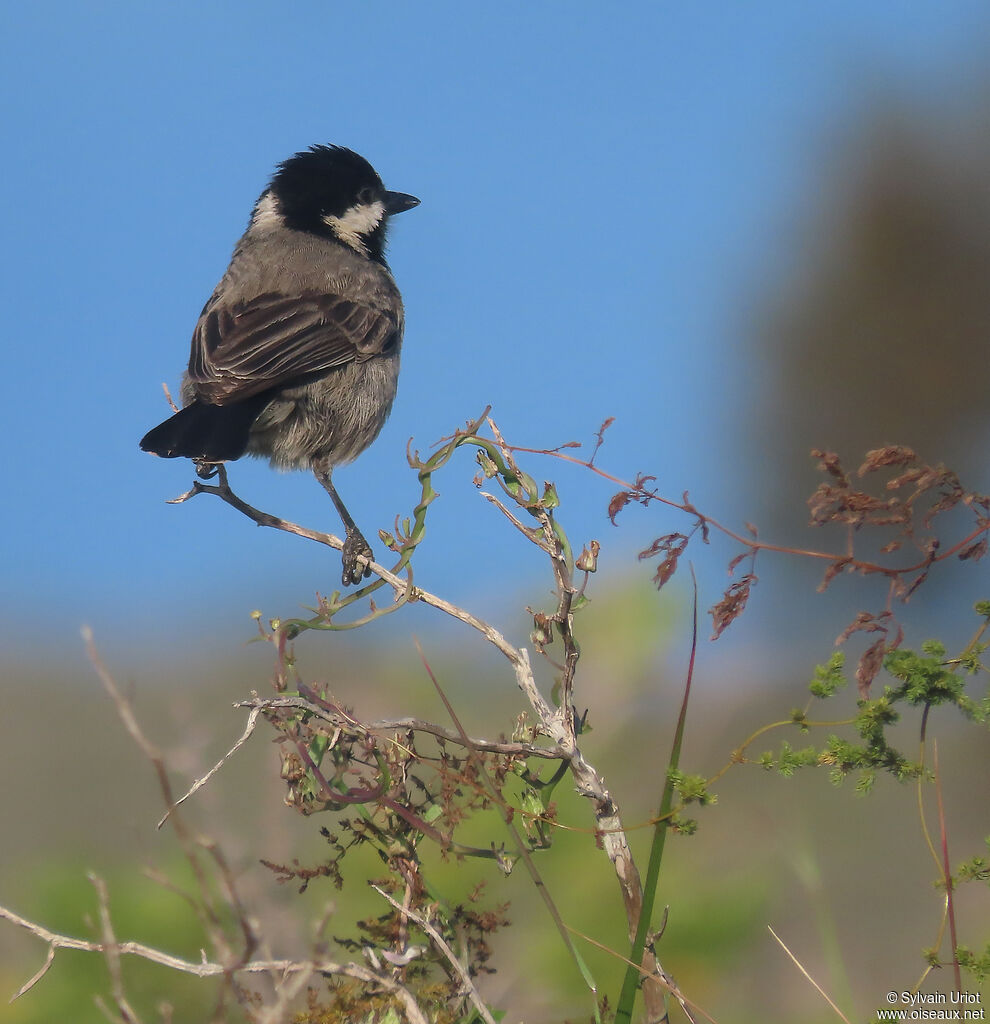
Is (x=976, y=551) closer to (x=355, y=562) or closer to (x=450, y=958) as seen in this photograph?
(x=450, y=958)

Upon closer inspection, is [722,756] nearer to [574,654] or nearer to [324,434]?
[324,434]

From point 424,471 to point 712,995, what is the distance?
6.38ft

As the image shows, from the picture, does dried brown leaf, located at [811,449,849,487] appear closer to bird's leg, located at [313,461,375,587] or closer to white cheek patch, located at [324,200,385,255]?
bird's leg, located at [313,461,375,587]

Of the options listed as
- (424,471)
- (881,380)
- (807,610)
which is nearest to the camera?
(424,471)

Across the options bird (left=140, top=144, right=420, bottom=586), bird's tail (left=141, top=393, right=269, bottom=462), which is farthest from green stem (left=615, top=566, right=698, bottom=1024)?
bird's tail (left=141, top=393, right=269, bottom=462)

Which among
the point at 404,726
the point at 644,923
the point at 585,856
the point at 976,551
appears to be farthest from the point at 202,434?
the point at 976,551

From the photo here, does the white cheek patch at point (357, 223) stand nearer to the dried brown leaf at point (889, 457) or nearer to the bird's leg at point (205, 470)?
the bird's leg at point (205, 470)

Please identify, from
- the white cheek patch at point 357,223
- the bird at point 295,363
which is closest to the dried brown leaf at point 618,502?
the bird at point 295,363

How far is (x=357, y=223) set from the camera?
645 centimetres

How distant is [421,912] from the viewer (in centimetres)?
204

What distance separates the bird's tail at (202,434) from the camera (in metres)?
3.98

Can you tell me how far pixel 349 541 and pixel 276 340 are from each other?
0.91 m

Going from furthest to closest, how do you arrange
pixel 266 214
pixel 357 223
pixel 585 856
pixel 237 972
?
pixel 266 214
pixel 357 223
pixel 585 856
pixel 237 972

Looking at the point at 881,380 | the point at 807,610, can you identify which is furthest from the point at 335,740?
the point at 881,380
